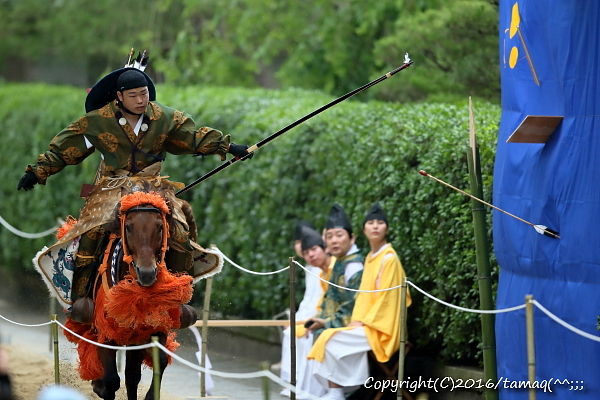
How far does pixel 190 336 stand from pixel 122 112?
407cm

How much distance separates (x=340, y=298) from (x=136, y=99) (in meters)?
2.76

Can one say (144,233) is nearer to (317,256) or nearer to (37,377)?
(317,256)

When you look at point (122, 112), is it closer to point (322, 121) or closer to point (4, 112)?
point (322, 121)

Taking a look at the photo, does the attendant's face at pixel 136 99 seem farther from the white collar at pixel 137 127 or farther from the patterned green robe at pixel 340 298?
the patterned green robe at pixel 340 298

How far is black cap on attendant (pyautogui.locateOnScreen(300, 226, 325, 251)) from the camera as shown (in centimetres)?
903

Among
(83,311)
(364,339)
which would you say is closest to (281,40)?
(364,339)

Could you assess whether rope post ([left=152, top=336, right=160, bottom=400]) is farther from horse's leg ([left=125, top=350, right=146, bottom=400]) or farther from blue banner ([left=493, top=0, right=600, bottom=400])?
blue banner ([left=493, top=0, right=600, bottom=400])

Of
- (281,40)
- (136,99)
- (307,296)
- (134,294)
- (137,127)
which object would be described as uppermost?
(281,40)

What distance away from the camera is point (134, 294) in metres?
6.17

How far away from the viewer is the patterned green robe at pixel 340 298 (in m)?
8.43

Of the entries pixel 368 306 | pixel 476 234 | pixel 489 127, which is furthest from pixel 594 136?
pixel 368 306

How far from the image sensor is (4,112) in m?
17.8

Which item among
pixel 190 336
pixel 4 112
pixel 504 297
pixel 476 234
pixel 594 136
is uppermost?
pixel 4 112

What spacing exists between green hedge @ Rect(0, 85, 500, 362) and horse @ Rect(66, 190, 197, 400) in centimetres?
230
